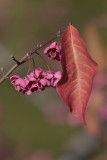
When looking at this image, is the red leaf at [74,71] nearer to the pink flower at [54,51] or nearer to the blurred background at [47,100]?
the pink flower at [54,51]

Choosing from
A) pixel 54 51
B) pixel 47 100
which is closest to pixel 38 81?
pixel 54 51

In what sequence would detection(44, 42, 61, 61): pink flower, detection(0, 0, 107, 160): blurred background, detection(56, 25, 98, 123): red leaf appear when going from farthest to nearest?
detection(0, 0, 107, 160): blurred background
detection(44, 42, 61, 61): pink flower
detection(56, 25, 98, 123): red leaf

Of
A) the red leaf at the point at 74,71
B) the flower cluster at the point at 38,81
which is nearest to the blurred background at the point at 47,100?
the flower cluster at the point at 38,81

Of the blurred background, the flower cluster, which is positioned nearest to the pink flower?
the flower cluster

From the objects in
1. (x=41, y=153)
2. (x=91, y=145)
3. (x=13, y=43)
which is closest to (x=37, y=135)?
(x=41, y=153)

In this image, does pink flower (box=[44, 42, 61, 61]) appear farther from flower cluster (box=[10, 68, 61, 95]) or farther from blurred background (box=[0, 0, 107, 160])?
blurred background (box=[0, 0, 107, 160])
